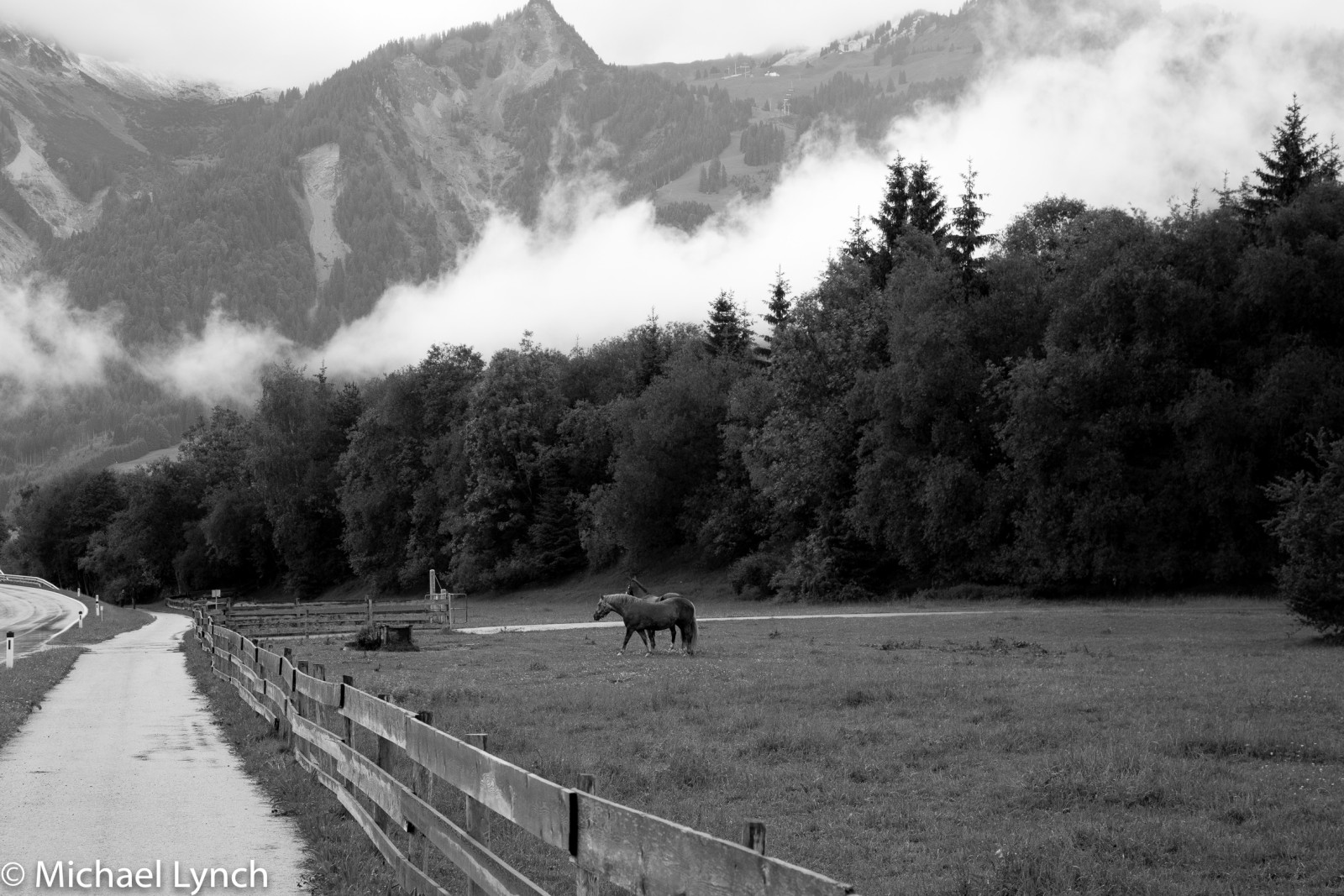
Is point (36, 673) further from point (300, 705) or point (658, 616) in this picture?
point (300, 705)

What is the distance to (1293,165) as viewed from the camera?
5234 centimetres

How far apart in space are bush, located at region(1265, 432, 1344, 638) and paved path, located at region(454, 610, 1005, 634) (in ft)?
54.9

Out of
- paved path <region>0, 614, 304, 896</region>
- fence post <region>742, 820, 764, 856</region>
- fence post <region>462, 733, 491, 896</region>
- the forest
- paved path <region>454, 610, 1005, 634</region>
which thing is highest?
the forest

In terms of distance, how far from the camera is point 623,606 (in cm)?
2938

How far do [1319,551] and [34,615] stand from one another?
2597 inches

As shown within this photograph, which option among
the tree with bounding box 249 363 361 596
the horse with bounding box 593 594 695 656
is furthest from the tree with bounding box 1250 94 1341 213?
the tree with bounding box 249 363 361 596

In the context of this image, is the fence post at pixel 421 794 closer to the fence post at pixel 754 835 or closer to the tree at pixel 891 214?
the fence post at pixel 754 835

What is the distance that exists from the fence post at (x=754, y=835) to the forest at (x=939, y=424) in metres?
25.8

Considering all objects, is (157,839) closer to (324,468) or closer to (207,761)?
(207,761)

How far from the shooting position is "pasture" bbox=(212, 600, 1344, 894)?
30.4 feet

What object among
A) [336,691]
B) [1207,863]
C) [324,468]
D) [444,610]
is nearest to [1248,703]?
[1207,863]

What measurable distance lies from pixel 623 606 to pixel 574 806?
24.1 m

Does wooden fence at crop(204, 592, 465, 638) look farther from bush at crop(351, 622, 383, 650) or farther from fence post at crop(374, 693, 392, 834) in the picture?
fence post at crop(374, 693, 392, 834)

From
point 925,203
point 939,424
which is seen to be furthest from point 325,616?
point 925,203
